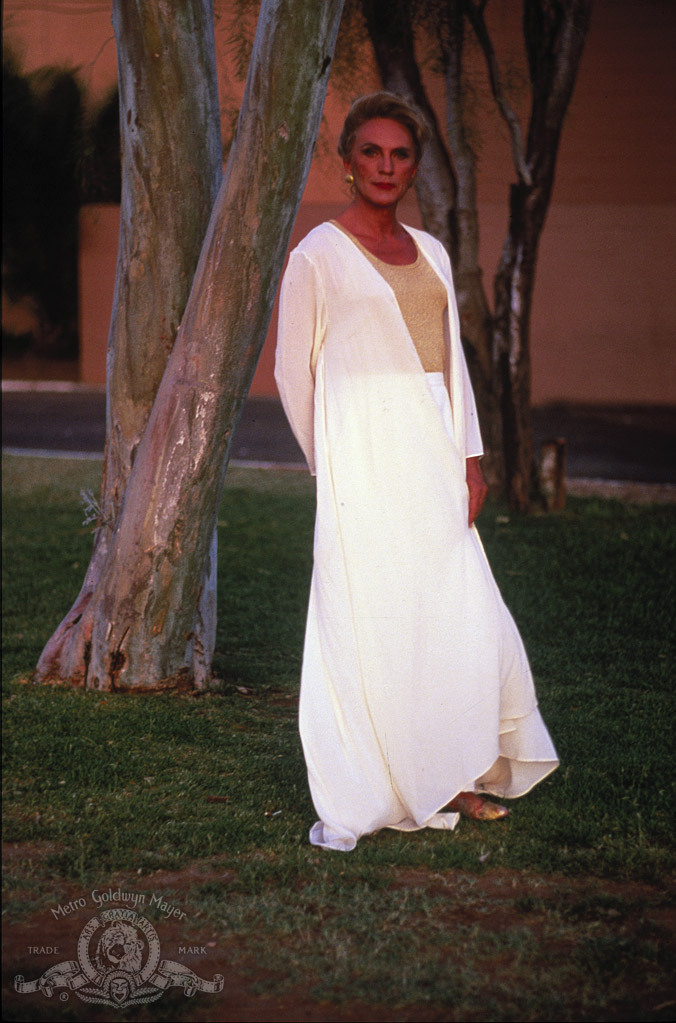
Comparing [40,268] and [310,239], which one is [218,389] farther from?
[40,268]

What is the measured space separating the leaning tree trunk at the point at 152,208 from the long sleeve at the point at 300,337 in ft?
5.36

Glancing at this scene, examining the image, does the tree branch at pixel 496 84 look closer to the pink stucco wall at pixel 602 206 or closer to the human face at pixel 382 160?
the human face at pixel 382 160

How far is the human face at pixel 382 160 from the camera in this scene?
374cm

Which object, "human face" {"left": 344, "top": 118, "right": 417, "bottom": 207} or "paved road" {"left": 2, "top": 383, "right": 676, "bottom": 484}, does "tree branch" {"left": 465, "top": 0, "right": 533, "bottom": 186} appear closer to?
"paved road" {"left": 2, "top": 383, "right": 676, "bottom": 484}

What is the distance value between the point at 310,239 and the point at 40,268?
18135 millimetres

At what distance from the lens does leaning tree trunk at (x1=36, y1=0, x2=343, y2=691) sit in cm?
462

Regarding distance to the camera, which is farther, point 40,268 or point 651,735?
point 40,268

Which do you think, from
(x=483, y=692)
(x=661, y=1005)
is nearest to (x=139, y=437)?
(x=483, y=692)

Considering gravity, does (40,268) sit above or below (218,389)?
above

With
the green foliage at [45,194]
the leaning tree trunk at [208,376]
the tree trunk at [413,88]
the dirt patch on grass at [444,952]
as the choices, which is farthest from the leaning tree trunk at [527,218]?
the green foliage at [45,194]

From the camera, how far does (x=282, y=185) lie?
4.78 m

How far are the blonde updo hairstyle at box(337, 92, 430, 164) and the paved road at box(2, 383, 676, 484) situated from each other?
329 inches

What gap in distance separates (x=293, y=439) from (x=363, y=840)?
34.0 feet

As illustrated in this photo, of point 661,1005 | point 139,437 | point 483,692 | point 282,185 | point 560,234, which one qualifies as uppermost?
point 560,234
